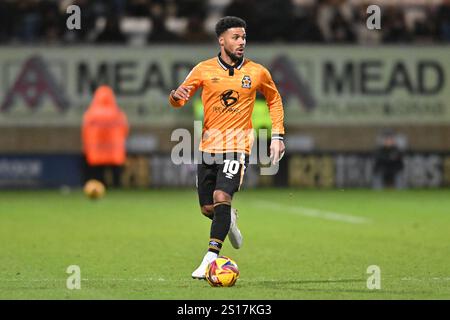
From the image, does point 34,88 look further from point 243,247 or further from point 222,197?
point 222,197

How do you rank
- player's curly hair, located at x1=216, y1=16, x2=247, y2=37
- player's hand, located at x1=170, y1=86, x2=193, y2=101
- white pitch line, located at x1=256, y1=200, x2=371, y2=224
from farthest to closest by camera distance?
white pitch line, located at x1=256, y1=200, x2=371, y2=224 → player's curly hair, located at x1=216, y1=16, x2=247, y2=37 → player's hand, located at x1=170, y1=86, x2=193, y2=101

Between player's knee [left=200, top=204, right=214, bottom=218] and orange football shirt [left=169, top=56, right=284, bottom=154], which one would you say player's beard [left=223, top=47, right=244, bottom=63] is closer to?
orange football shirt [left=169, top=56, right=284, bottom=154]

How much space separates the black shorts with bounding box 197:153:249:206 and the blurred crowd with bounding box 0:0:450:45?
16554mm

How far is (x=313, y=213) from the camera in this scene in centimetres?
1934

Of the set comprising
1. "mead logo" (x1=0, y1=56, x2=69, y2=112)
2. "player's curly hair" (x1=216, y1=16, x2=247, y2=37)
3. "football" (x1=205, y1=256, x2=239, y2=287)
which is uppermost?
"player's curly hair" (x1=216, y1=16, x2=247, y2=37)

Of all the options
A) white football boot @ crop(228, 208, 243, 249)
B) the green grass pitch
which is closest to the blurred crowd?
the green grass pitch

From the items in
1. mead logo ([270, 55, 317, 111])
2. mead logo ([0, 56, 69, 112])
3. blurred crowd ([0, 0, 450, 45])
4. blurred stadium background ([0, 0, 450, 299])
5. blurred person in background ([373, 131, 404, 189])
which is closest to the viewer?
blurred stadium background ([0, 0, 450, 299])

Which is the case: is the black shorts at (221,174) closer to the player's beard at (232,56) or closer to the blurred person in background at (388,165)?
the player's beard at (232,56)

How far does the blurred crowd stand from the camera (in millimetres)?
26625

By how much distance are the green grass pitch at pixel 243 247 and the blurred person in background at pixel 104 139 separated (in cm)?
142

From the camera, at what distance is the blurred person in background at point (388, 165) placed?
26516 mm

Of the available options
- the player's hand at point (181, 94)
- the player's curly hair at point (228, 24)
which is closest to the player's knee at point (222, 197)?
the player's hand at point (181, 94)

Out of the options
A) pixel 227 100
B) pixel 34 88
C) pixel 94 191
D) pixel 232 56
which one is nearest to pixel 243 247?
pixel 227 100
